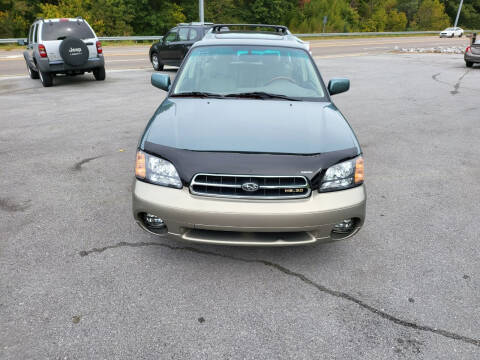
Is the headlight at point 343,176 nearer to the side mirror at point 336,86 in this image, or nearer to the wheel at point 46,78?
the side mirror at point 336,86

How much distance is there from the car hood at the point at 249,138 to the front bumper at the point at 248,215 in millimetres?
196

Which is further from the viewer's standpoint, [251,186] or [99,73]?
[99,73]

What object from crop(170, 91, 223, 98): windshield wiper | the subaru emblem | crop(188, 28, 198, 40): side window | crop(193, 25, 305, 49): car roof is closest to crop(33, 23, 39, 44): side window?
crop(188, 28, 198, 40): side window

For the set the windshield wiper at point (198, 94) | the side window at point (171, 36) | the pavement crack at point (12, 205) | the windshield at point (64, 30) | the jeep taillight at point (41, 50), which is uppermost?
the windshield at point (64, 30)

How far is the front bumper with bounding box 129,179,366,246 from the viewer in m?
2.65

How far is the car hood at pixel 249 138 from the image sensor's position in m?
2.73

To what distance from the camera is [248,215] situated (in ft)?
8.62

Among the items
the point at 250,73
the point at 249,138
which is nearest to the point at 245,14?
the point at 250,73

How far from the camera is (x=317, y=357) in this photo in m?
2.30

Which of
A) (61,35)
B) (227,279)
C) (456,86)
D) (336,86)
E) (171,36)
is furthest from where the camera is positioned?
(171,36)

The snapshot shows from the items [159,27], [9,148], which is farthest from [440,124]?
[159,27]

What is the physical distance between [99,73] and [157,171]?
10.6 metres

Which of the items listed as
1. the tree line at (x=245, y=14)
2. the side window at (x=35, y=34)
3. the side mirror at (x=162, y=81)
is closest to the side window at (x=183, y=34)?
the side window at (x=35, y=34)

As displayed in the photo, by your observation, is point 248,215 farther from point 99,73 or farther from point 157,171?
point 99,73
